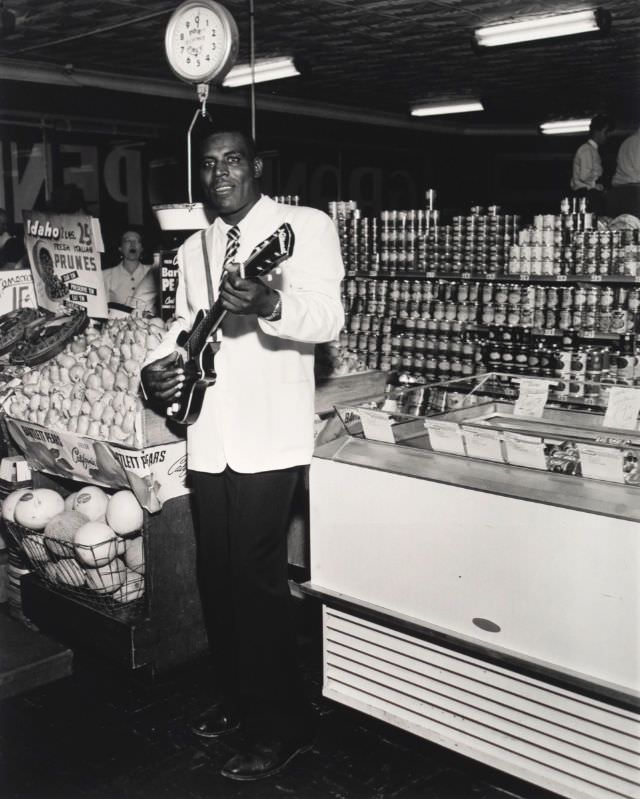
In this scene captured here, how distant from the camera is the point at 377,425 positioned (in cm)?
304

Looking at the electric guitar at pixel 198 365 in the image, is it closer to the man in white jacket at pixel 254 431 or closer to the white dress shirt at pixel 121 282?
the man in white jacket at pixel 254 431

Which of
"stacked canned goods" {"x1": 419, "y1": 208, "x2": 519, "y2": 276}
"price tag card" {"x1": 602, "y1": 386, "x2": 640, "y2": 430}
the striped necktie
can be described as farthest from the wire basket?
"stacked canned goods" {"x1": 419, "y1": 208, "x2": 519, "y2": 276}

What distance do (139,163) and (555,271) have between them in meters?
6.06

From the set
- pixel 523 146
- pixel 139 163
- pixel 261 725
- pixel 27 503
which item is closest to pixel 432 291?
pixel 27 503

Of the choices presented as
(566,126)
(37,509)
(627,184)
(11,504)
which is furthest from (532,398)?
(566,126)

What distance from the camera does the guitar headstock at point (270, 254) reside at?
8.36 feet

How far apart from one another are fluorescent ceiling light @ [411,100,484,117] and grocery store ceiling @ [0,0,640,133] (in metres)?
0.16

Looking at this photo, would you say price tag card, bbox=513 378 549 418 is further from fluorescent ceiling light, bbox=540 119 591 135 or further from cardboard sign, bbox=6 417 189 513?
fluorescent ceiling light, bbox=540 119 591 135

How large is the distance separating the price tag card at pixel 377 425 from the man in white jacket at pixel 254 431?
0.21 meters

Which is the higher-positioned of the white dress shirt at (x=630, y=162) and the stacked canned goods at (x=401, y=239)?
the white dress shirt at (x=630, y=162)

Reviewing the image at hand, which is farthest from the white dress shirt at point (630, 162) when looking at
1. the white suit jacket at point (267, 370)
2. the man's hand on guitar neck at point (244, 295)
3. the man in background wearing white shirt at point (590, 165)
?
the man's hand on guitar neck at point (244, 295)

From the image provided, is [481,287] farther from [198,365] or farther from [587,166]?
[198,365]

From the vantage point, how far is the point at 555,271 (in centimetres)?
583

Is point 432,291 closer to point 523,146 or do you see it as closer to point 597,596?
point 597,596
